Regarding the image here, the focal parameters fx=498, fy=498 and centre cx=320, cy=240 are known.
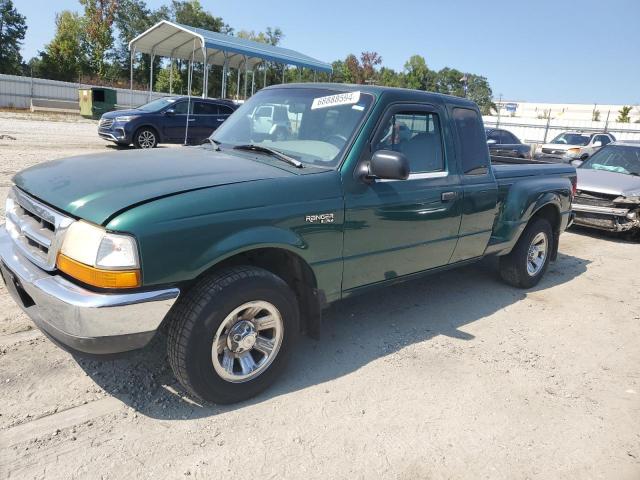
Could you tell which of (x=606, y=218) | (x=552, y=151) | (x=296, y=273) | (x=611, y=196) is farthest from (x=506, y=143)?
(x=296, y=273)

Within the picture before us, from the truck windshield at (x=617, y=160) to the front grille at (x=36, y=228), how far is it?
9.79 meters

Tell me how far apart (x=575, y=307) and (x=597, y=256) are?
2.79 m

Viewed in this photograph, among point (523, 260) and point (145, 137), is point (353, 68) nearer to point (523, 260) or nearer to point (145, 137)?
point (145, 137)

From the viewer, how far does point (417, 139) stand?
4.00 m

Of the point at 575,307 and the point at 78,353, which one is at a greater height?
the point at 78,353

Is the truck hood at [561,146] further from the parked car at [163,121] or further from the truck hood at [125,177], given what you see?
the truck hood at [125,177]

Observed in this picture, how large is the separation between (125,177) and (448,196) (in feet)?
8.22

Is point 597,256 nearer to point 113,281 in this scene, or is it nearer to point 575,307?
point 575,307

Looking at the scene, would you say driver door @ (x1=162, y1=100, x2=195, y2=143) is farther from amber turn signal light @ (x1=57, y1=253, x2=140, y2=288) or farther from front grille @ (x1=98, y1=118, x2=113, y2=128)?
amber turn signal light @ (x1=57, y1=253, x2=140, y2=288)

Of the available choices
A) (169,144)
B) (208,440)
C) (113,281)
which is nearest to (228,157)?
(113,281)

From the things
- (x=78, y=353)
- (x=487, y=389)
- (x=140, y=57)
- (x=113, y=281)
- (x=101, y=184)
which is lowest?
(x=487, y=389)

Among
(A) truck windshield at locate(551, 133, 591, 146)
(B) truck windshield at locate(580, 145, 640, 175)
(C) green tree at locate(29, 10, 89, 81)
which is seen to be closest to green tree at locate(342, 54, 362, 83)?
(C) green tree at locate(29, 10, 89, 81)

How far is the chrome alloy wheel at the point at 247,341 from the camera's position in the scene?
2896mm

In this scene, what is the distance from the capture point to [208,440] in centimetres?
271
